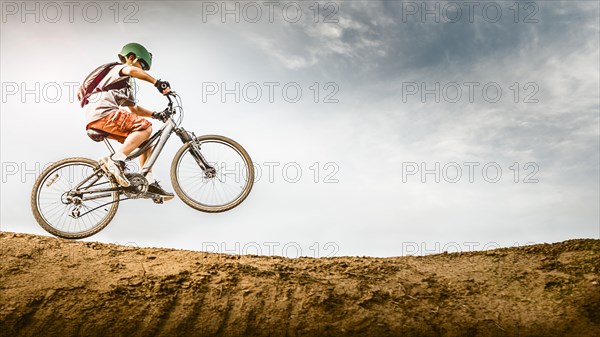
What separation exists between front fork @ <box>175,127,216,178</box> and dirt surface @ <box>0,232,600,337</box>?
1.40 m

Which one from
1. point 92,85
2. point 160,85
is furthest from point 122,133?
point 160,85

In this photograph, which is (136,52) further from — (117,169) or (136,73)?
(117,169)

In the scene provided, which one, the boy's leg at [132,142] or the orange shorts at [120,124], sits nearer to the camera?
the orange shorts at [120,124]

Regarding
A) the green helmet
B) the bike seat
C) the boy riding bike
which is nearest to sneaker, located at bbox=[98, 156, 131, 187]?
the boy riding bike

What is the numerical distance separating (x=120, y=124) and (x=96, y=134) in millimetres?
437

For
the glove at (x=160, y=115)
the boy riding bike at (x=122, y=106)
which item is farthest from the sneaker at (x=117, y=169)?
the glove at (x=160, y=115)

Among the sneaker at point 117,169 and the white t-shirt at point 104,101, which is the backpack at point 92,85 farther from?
the sneaker at point 117,169

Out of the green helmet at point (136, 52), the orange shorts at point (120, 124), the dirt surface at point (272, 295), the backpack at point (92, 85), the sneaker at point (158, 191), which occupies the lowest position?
the dirt surface at point (272, 295)

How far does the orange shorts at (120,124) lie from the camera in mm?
8234

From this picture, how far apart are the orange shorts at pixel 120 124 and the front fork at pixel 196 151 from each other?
0.59m

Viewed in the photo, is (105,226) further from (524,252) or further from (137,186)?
(524,252)

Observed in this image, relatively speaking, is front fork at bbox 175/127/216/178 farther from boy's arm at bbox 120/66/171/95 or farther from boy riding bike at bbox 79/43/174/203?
boy's arm at bbox 120/66/171/95

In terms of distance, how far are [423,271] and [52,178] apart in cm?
635

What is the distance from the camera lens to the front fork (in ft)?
27.8
